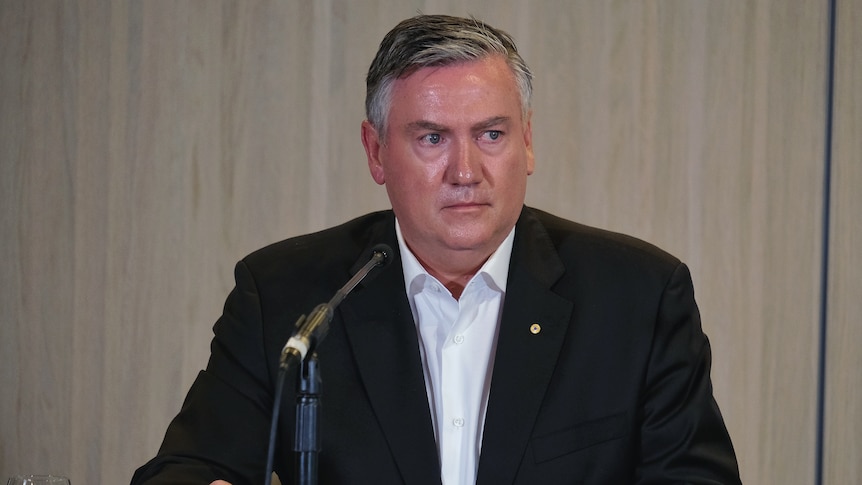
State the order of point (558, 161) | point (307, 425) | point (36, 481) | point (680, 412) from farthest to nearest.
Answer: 1. point (558, 161)
2. point (680, 412)
3. point (36, 481)
4. point (307, 425)

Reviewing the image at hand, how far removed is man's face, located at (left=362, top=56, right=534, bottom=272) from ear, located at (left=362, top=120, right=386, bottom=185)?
13cm

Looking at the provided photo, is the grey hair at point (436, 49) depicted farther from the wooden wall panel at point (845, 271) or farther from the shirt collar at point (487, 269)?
the wooden wall panel at point (845, 271)

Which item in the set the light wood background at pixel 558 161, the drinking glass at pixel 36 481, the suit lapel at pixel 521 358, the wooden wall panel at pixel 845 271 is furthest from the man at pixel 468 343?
the wooden wall panel at pixel 845 271

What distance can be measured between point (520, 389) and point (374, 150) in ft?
2.16

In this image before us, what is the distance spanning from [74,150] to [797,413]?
8.11ft

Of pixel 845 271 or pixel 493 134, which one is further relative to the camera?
pixel 845 271

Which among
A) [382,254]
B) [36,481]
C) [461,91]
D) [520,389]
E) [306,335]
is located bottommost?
[36,481]

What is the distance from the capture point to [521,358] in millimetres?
2213

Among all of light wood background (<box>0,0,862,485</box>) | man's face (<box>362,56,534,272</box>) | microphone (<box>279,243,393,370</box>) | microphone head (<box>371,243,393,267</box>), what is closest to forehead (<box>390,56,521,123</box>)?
man's face (<box>362,56,534,272</box>)

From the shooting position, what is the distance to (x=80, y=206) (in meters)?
3.54

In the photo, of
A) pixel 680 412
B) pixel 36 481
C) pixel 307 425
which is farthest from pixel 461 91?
pixel 36 481

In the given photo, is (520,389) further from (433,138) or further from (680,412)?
(433,138)

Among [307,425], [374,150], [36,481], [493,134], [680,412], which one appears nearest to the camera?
[307,425]

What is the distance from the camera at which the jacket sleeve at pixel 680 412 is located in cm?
210
